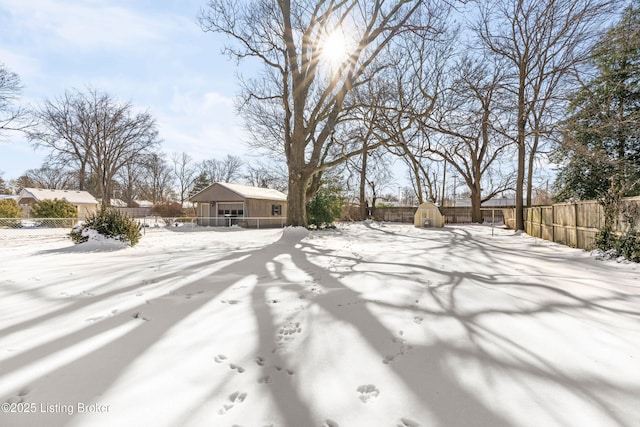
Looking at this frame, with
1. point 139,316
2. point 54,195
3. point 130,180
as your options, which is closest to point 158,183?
point 130,180

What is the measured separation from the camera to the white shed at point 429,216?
2255cm

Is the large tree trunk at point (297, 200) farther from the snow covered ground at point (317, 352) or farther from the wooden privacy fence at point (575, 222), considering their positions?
the wooden privacy fence at point (575, 222)

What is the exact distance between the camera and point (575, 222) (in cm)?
935

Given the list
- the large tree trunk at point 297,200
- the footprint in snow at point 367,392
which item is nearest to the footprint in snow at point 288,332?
the footprint in snow at point 367,392

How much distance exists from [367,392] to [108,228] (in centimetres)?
971

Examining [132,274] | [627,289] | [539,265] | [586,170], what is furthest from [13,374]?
[586,170]

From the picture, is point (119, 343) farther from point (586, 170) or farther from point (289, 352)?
point (586, 170)

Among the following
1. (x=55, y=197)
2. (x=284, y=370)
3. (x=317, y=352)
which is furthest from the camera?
(x=55, y=197)

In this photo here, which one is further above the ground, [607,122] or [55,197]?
[607,122]

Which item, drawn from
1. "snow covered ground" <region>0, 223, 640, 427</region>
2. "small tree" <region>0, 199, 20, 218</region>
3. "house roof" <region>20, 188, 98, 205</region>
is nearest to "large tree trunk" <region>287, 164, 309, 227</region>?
"snow covered ground" <region>0, 223, 640, 427</region>

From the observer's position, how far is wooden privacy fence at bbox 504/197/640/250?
284 inches

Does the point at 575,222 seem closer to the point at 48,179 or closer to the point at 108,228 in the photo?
the point at 108,228

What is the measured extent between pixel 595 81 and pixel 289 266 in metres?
14.2

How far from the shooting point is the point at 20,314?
320 centimetres
